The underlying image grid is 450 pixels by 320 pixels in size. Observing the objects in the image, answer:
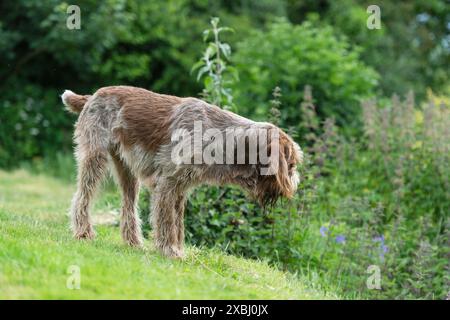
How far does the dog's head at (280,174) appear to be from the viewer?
630 cm

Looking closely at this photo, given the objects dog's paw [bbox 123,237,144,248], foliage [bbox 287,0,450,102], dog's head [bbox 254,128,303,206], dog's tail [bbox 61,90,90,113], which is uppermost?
foliage [bbox 287,0,450,102]

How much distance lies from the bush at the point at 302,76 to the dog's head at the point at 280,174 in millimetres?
5368

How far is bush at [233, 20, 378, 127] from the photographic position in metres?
12.2

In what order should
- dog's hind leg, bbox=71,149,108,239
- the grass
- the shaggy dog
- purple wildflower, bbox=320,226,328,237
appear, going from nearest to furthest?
the grass
the shaggy dog
dog's hind leg, bbox=71,149,108,239
purple wildflower, bbox=320,226,328,237

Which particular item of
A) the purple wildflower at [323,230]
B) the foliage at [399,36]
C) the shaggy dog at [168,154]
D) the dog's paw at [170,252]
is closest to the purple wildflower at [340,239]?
the purple wildflower at [323,230]

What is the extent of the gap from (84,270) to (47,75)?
1205cm

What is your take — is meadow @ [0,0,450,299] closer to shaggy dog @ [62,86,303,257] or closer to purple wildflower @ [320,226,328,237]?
purple wildflower @ [320,226,328,237]

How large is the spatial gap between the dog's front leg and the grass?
12 cm

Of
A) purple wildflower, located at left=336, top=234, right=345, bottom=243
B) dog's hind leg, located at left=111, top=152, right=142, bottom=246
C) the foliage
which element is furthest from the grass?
the foliage

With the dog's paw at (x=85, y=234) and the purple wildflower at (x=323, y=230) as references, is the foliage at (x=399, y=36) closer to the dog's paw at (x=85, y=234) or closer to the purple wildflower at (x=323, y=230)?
the purple wildflower at (x=323, y=230)

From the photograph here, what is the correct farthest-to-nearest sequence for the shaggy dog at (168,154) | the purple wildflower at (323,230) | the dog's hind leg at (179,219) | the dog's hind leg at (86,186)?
1. the purple wildflower at (323,230)
2. the dog's hind leg at (86,186)
3. the dog's hind leg at (179,219)
4. the shaggy dog at (168,154)

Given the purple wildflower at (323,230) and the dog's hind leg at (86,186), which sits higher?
the dog's hind leg at (86,186)

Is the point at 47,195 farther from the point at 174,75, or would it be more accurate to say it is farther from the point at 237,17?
the point at 237,17
